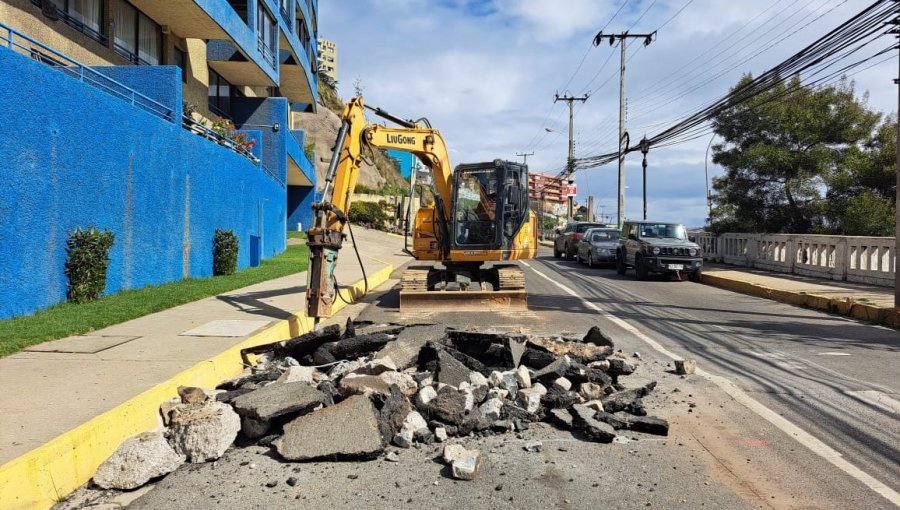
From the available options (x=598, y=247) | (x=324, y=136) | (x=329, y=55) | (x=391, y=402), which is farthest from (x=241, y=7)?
(x=329, y=55)

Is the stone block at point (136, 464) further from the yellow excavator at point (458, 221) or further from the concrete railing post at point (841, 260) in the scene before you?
the concrete railing post at point (841, 260)

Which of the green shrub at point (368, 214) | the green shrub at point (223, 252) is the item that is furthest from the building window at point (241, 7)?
the green shrub at point (368, 214)

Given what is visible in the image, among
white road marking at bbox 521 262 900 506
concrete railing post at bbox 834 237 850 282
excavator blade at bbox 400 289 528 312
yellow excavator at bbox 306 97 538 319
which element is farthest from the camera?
concrete railing post at bbox 834 237 850 282

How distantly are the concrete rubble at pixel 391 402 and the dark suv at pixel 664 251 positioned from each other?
526 inches

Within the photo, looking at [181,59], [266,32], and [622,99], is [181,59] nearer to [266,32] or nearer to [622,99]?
[266,32]

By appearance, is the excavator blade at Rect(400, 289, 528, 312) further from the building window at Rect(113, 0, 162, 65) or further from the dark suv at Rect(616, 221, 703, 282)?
the building window at Rect(113, 0, 162, 65)

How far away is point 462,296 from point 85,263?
687cm

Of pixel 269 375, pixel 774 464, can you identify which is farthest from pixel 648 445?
pixel 269 375

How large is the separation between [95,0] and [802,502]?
1867cm

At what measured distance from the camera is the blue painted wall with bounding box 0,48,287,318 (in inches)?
343

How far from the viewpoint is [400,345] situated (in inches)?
291

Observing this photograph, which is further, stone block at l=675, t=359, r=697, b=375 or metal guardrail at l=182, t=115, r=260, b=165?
metal guardrail at l=182, t=115, r=260, b=165

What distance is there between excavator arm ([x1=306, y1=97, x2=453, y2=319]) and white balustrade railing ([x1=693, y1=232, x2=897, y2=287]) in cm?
945

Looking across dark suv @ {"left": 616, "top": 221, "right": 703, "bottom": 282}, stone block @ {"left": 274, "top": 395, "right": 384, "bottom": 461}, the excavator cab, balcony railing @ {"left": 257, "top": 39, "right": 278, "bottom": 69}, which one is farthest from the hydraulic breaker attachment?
balcony railing @ {"left": 257, "top": 39, "right": 278, "bottom": 69}
